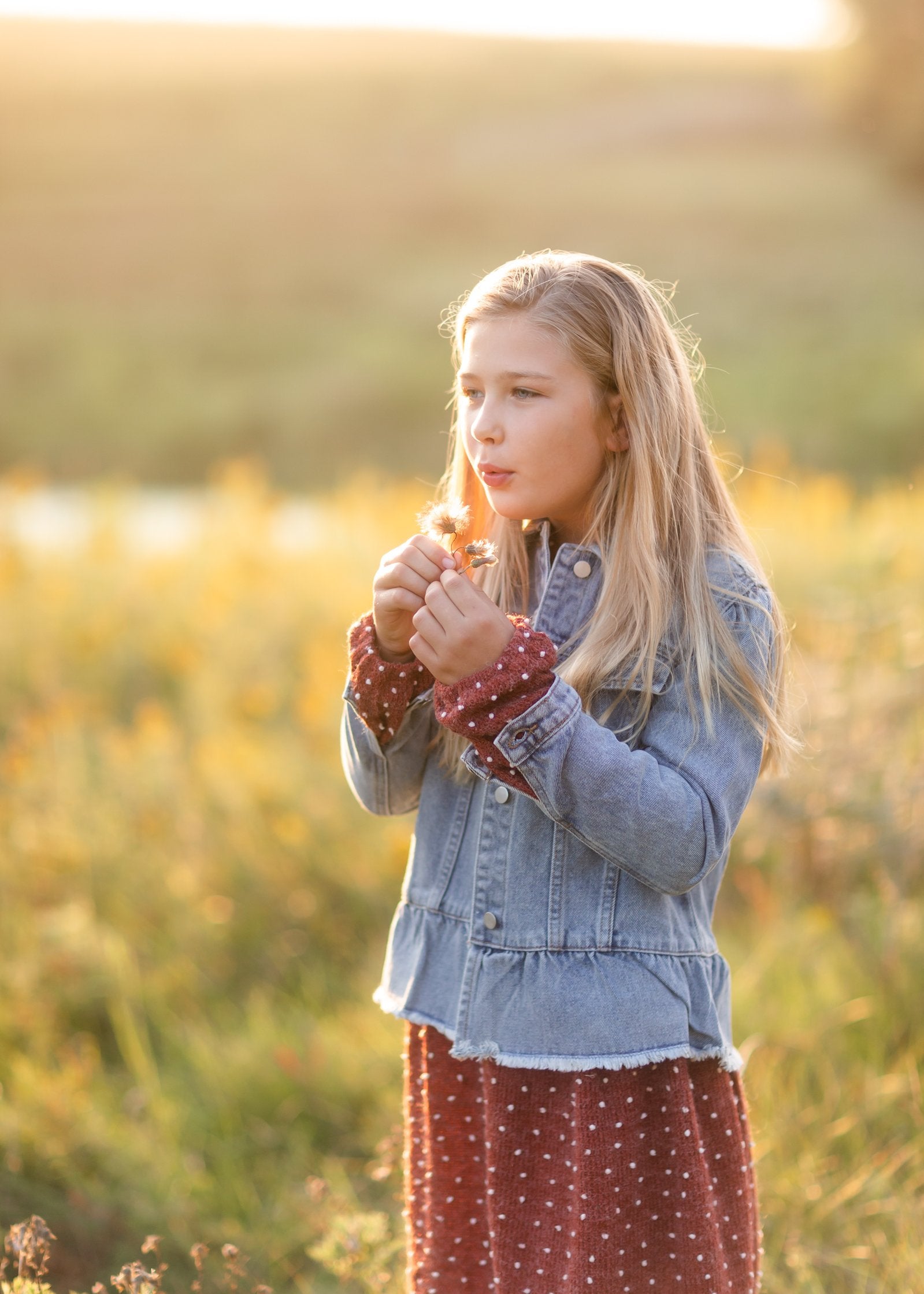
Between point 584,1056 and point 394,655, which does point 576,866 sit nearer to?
point 584,1056

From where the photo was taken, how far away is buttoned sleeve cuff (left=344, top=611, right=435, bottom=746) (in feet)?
4.83

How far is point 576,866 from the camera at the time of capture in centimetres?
147

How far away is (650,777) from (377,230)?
27.6 meters

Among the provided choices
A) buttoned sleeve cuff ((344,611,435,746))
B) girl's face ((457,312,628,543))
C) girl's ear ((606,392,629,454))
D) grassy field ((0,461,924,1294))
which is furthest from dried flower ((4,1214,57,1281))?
girl's ear ((606,392,629,454))

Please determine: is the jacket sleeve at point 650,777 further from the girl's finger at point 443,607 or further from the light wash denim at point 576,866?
the girl's finger at point 443,607

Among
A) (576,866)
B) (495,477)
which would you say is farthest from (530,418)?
(576,866)

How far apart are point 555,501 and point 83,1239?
171 centimetres

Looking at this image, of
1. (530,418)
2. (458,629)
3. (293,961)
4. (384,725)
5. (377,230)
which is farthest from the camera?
(377,230)

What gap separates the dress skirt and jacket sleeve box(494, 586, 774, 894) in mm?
294

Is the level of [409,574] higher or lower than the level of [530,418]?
lower

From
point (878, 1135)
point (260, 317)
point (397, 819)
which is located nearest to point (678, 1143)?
point (878, 1135)

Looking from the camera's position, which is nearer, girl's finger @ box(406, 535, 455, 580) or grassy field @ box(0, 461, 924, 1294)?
girl's finger @ box(406, 535, 455, 580)

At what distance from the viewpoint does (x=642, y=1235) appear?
4.76 ft

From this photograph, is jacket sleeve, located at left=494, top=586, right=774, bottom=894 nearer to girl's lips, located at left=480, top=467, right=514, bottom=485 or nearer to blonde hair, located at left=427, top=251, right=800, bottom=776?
blonde hair, located at left=427, top=251, right=800, bottom=776
